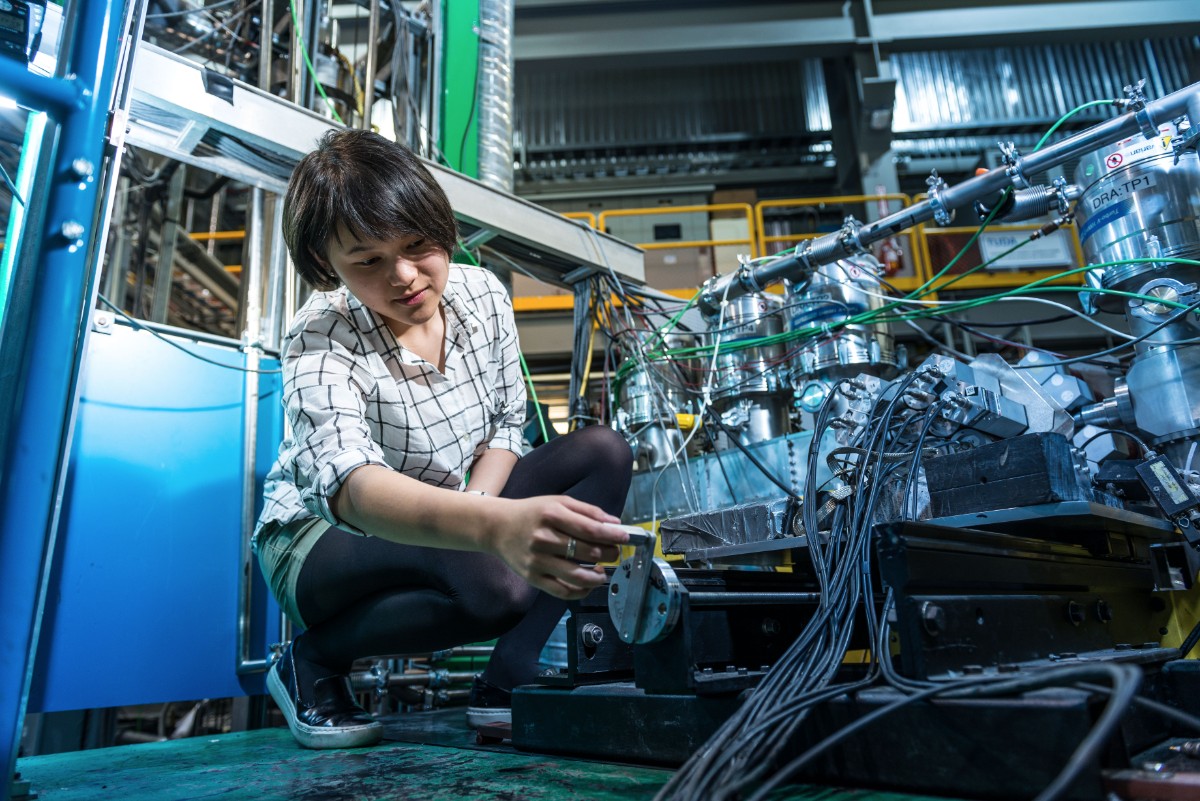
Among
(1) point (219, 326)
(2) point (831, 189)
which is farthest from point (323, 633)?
(2) point (831, 189)

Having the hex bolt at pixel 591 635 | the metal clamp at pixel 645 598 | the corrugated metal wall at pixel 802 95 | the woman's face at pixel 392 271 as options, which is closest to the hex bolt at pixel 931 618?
the metal clamp at pixel 645 598

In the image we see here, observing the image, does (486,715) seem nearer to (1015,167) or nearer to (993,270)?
(1015,167)

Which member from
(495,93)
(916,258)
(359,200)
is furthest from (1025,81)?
(359,200)

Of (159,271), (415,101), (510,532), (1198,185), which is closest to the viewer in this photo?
(510,532)

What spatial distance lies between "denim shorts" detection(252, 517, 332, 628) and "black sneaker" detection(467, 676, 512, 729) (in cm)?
27

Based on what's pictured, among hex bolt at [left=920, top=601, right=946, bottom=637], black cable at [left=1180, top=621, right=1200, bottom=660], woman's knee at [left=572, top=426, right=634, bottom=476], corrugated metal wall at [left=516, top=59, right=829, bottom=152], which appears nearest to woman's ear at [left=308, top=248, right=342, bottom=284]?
woman's knee at [left=572, top=426, right=634, bottom=476]

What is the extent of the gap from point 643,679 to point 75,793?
0.59m

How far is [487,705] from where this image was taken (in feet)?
3.59

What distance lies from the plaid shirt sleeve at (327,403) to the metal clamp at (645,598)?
0.28 m

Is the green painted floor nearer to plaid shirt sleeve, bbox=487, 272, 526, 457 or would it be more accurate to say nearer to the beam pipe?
plaid shirt sleeve, bbox=487, 272, 526, 457

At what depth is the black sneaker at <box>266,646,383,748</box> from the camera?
3.15 feet

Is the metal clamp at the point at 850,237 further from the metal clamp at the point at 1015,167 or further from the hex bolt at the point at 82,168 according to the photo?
the hex bolt at the point at 82,168

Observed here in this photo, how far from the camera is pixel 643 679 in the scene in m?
0.73

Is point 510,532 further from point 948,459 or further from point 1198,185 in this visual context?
point 1198,185
